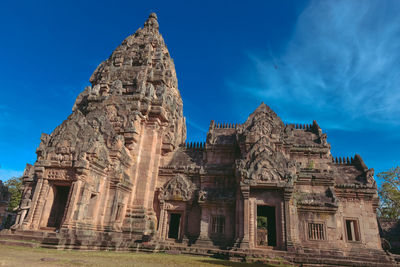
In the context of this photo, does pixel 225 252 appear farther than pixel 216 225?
No

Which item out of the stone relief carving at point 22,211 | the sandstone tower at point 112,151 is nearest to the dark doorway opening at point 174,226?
the sandstone tower at point 112,151

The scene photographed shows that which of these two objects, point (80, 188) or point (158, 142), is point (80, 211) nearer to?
point (80, 188)

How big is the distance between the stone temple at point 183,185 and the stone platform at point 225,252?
75 millimetres

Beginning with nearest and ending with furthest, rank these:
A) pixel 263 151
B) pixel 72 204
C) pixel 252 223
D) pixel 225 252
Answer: pixel 72 204 < pixel 225 252 < pixel 252 223 < pixel 263 151

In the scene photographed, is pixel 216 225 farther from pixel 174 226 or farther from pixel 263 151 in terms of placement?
pixel 263 151

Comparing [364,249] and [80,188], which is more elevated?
[80,188]

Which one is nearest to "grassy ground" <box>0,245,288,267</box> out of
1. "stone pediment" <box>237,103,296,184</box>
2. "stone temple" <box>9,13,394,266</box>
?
"stone temple" <box>9,13,394,266</box>

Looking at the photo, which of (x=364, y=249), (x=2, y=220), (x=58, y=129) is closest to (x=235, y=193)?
(x=364, y=249)

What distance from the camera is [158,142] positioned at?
65.6 feet

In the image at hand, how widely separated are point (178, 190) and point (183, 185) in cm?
49

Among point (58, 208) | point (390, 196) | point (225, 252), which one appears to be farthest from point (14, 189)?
point (390, 196)

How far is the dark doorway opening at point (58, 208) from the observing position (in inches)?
574

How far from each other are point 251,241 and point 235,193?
361 cm

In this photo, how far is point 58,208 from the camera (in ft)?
49.6
